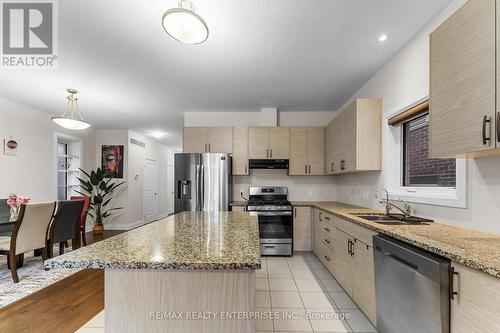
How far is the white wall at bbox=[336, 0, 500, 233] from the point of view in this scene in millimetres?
1502

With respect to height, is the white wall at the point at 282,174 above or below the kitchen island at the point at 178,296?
above

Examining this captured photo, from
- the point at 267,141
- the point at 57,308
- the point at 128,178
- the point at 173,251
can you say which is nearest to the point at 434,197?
the point at 173,251

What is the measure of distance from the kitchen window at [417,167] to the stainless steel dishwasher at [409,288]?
69cm

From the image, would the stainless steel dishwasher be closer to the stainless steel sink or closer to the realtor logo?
the stainless steel sink

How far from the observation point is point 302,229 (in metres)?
3.88

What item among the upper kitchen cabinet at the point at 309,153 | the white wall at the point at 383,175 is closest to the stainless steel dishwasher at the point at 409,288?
the white wall at the point at 383,175

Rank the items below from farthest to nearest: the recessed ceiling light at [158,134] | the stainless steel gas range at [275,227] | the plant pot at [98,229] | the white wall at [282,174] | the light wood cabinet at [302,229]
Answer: the recessed ceiling light at [158,134] < the plant pot at [98,229] < the white wall at [282,174] < the light wood cabinet at [302,229] < the stainless steel gas range at [275,227]

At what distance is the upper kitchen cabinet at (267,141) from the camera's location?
4.19 metres

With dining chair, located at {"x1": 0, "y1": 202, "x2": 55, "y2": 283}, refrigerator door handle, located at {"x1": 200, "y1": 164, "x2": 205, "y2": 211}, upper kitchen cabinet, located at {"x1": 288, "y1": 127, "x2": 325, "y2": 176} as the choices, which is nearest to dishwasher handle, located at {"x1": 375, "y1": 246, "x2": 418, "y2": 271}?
upper kitchen cabinet, located at {"x1": 288, "y1": 127, "x2": 325, "y2": 176}

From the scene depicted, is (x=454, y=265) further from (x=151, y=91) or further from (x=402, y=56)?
(x=151, y=91)

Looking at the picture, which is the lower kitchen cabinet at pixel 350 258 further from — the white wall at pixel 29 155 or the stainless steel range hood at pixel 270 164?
the white wall at pixel 29 155

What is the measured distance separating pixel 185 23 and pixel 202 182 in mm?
2713

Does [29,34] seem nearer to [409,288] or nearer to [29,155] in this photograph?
[29,155]

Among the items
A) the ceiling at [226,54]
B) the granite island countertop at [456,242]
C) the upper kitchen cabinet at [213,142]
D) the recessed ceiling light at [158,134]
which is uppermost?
the ceiling at [226,54]
